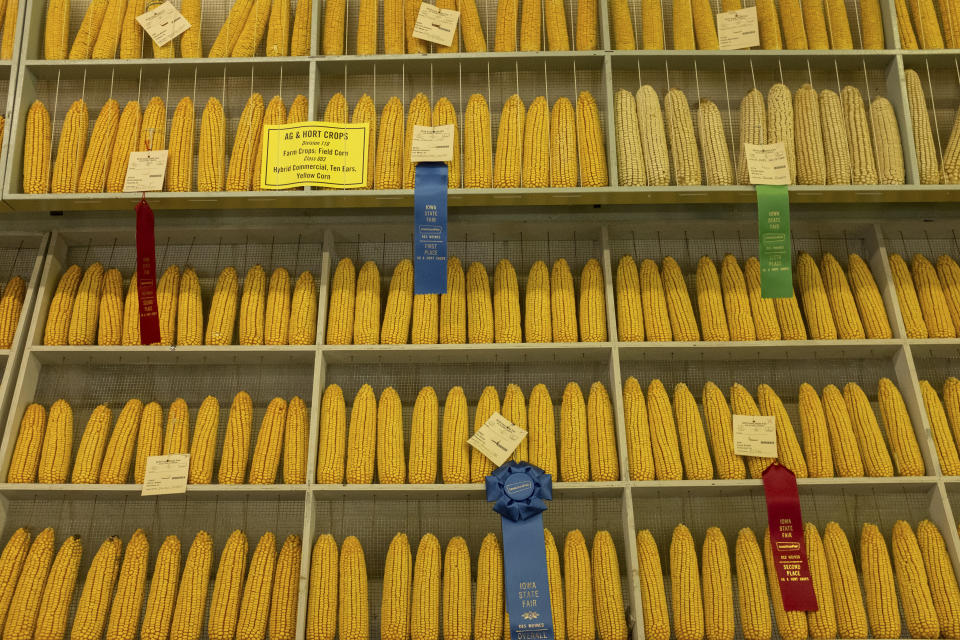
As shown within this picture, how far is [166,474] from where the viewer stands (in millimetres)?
3242

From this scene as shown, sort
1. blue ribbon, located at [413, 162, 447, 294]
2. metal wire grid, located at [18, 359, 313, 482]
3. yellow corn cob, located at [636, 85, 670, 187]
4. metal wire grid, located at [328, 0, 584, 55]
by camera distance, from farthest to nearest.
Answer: metal wire grid, located at [328, 0, 584, 55] < metal wire grid, located at [18, 359, 313, 482] < yellow corn cob, located at [636, 85, 670, 187] < blue ribbon, located at [413, 162, 447, 294]

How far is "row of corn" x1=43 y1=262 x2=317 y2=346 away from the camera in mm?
3467

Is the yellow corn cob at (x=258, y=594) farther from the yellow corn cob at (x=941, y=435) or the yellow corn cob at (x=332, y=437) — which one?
the yellow corn cob at (x=941, y=435)

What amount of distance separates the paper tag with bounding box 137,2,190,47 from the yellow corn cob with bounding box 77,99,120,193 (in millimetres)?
411

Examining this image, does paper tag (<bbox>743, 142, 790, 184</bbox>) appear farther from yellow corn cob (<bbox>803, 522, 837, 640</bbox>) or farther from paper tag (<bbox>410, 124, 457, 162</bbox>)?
yellow corn cob (<bbox>803, 522, 837, 640</bbox>)

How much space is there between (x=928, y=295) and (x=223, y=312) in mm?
3355

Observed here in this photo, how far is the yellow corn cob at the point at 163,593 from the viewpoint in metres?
3.02

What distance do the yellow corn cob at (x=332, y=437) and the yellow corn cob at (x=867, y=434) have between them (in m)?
2.31

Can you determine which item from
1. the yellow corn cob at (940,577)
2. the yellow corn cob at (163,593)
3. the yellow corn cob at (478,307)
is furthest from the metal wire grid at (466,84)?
the yellow corn cob at (940,577)

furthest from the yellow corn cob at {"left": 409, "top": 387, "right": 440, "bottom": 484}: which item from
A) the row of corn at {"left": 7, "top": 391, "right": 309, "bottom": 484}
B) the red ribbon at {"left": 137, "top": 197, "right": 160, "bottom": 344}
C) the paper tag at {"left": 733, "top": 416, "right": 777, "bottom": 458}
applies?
the red ribbon at {"left": 137, "top": 197, "right": 160, "bottom": 344}

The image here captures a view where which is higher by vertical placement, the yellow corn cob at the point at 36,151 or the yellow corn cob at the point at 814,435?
the yellow corn cob at the point at 36,151

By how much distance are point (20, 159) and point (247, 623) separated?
2.37 meters

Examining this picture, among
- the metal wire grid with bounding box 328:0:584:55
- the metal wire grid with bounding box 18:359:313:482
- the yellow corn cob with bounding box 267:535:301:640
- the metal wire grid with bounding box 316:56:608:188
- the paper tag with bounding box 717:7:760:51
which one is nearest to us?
the yellow corn cob with bounding box 267:535:301:640

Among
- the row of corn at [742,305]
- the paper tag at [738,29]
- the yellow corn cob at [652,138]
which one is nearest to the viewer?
the yellow corn cob at [652,138]
